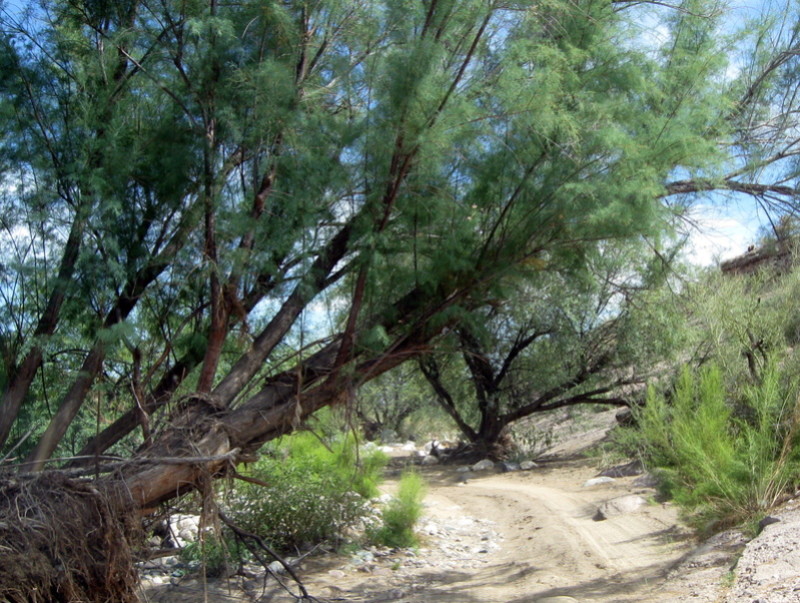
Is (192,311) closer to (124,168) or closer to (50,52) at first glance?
(124,168)

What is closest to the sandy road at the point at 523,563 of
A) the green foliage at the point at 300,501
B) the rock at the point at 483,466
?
the green foliage at the point at 300,501

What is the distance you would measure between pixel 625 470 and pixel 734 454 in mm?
6853

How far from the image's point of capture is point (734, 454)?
29.3ft

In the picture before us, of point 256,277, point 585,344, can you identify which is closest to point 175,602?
point 256,277

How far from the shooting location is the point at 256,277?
736 cm

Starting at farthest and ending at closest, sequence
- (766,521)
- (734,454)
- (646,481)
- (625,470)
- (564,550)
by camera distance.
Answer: (625,470) < (646,481) < (564,550) < (734,454) < (766,521)

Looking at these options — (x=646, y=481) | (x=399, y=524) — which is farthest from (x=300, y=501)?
(x=646, y=481)

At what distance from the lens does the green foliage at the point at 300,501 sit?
420 inches

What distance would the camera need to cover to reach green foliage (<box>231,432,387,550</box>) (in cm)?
1067

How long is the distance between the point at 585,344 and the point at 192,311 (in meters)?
12.8

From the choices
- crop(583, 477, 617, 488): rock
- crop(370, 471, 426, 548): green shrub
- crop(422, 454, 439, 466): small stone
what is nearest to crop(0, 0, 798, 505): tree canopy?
crop(370, 471, 426, 548): green shrub

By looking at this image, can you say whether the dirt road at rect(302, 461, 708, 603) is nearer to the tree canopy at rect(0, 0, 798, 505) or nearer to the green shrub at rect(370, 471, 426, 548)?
the green shrub at rect(370, 471, 426, 548)

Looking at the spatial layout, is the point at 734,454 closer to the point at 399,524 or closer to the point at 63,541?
the point at 399,524

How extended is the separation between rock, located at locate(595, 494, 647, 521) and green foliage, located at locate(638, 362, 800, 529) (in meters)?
1.68
